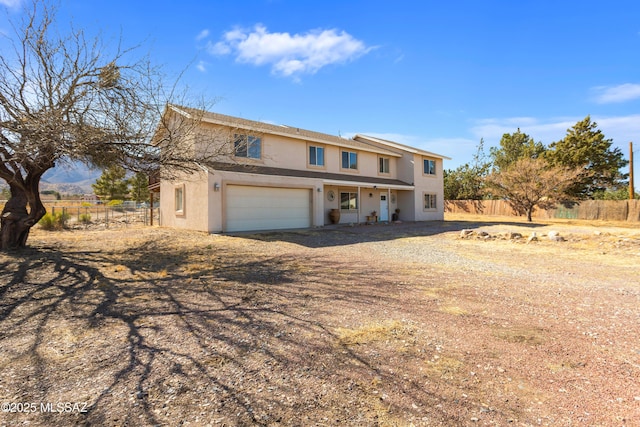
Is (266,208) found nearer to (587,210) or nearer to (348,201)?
(348,201)

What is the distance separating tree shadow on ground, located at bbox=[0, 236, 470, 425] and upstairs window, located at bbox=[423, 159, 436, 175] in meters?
19.6

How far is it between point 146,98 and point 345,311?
733cm

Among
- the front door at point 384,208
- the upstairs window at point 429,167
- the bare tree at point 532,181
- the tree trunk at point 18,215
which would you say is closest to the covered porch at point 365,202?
the front door at point 384,208

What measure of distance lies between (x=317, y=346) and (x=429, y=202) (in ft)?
74.4

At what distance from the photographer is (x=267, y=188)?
15.0 metres

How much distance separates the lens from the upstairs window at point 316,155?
59.5ft

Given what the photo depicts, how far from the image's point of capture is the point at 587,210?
25.0 metres

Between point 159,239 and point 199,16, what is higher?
point 199,16

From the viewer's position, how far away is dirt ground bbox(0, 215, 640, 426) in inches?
89.0

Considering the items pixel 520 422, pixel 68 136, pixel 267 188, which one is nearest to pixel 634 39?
pixel 267 188

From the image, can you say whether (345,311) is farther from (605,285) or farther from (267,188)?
(267,188)

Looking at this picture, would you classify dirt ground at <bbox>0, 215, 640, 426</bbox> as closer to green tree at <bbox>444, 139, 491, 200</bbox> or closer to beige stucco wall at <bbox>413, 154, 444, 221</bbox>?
beige stucco wall at <bbox>413, 154, 444, 221</bbox>

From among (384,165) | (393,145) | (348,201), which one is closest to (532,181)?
(393,145)

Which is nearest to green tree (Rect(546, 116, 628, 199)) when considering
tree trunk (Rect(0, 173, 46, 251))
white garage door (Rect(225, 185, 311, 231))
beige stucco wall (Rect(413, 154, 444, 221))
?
beige stucco wall (Rect(413, 154, 444, 221))
